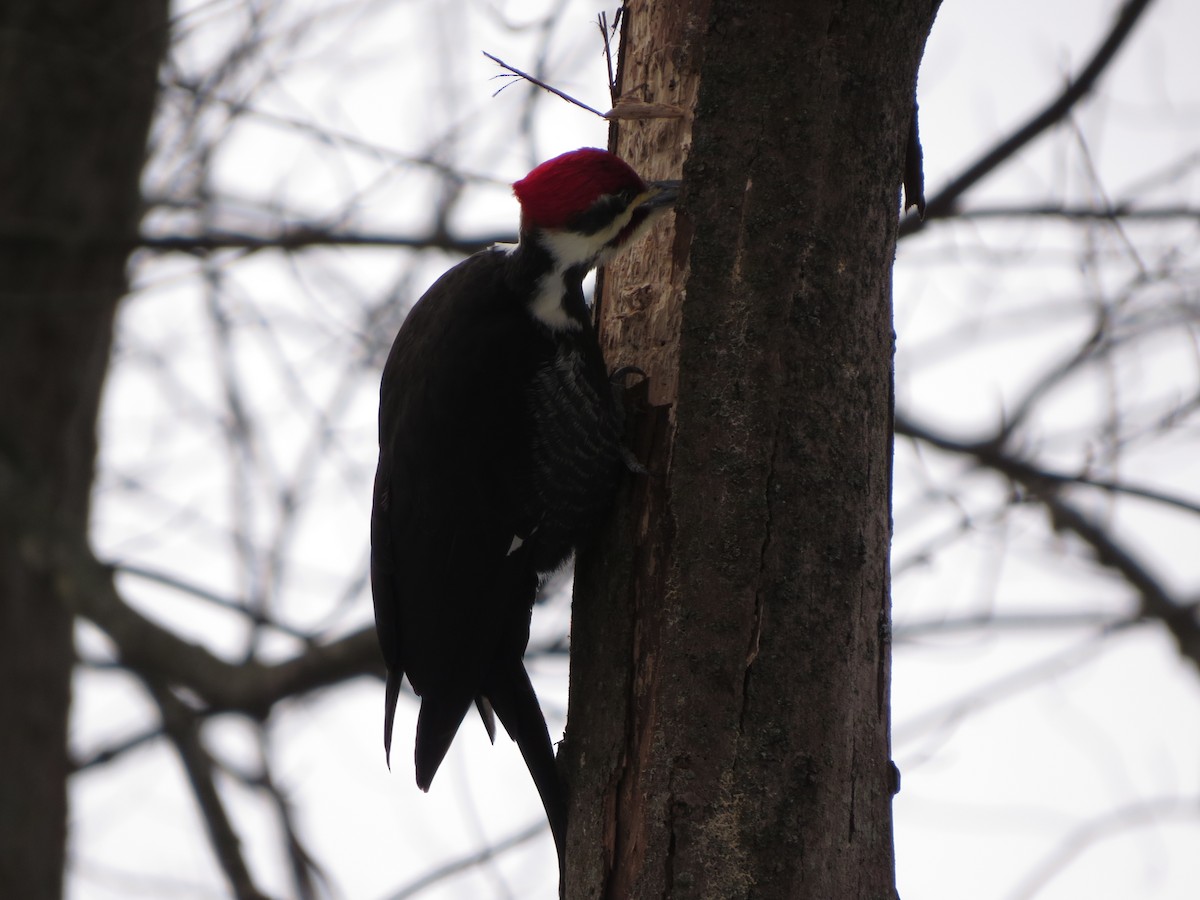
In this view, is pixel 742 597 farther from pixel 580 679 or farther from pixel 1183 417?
pixel 1183 417

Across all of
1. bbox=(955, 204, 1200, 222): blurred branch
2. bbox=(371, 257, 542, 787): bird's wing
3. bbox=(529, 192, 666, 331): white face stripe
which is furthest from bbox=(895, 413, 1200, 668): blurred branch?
bbox=(371, 257, 542, 787): bird's wing

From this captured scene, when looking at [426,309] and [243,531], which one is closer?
[426,309]

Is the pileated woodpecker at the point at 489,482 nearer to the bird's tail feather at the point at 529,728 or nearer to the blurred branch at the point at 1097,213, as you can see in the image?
the bird's tail feather at the point at 529,728

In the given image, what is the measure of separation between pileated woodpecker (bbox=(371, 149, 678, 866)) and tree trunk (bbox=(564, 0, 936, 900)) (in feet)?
1.19

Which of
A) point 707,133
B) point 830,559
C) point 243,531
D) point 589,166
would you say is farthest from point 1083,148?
point 243,531

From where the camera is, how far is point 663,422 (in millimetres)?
1896

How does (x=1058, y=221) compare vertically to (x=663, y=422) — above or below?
above

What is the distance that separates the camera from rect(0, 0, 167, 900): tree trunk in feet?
14.2

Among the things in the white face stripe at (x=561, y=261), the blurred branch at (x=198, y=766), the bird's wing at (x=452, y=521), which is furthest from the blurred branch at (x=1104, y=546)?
the blurred branch at (x=198, y=766)

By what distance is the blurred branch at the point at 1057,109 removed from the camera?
302 centimetres

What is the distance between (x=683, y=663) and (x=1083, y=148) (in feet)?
7.63

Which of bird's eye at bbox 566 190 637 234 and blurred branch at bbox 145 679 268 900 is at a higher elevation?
bird's eye at bbox 566 190 637 234

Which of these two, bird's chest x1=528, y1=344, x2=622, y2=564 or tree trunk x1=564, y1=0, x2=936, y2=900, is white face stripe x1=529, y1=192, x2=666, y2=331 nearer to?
bird's chest x1=528, y1=344, x2=622, y2=564

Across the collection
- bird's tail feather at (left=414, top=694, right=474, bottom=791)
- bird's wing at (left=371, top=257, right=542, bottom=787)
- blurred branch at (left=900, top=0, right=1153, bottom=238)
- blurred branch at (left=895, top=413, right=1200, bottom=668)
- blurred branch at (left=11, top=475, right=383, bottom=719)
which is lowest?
bird's tail feather at (left=414, top=694, right=474, bottom=791)
